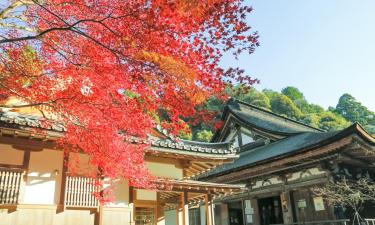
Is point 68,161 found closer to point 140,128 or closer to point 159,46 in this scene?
point 140,128

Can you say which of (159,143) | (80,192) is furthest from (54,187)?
(159,143)

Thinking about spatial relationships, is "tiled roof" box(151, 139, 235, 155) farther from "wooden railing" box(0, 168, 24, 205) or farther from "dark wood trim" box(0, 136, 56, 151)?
"wooden railing" box(0, 168, 24, 205)

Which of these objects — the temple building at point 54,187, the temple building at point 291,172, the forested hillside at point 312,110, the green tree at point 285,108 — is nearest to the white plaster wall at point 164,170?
the temple building at point 54,187

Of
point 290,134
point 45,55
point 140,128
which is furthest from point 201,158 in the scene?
point 290,134

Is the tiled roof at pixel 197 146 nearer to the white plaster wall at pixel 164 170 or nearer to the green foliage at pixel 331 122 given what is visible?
the white plaster wall at pixel 164 170

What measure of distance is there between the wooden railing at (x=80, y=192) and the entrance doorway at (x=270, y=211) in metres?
10.6

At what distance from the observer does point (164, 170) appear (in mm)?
12312

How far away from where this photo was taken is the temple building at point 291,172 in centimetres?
1344

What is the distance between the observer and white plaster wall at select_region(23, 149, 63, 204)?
361 inches

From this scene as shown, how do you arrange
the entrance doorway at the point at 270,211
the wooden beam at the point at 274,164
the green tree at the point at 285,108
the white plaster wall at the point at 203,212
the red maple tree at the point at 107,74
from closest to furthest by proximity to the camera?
1. the red maple tree at the point at 107,74
2. the wooden beam at the point at 274,164
3. the entrance doorway at the point at 270,211
4. the white plaster wall at the point at 203,212
5. the green tree at the point at 285,108

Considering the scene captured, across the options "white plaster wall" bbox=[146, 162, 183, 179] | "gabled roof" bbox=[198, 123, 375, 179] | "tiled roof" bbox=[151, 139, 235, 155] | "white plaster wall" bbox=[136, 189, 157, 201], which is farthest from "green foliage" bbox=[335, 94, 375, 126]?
"white plaster wall" bbox=[136, 189, 157, 201]

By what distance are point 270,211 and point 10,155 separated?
13668 millimetres

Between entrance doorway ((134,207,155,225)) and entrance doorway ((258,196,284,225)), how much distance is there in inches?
306

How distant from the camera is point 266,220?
17.3m
